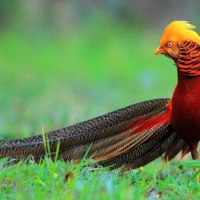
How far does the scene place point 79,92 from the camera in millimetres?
11609

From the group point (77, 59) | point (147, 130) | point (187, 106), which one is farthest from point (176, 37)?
point (77, 59)

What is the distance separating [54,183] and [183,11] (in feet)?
42.9

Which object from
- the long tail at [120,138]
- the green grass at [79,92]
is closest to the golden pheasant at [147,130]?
the long tail at [120,138]

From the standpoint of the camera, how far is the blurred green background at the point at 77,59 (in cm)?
1012

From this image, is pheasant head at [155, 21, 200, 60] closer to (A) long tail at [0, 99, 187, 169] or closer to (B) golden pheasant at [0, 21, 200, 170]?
(B) golden pheasant at [0, 21, 200, 170]

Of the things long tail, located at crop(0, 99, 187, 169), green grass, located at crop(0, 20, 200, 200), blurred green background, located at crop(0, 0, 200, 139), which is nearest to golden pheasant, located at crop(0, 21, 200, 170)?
long tail, located at crop(0, 99, 187, 169)

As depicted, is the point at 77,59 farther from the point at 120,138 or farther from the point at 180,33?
the point at 180,33

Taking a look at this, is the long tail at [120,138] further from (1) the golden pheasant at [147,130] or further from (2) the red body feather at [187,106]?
(2) the red body feather at [187,106]

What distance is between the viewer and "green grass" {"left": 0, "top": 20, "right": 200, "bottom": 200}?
4.79 metres

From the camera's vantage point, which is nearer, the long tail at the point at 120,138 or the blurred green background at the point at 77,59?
the long tail at the point at 120,138

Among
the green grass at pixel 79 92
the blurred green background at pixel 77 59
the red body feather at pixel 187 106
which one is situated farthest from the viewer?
the blurred green background at pixel 77 59

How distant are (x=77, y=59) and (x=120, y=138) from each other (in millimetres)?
8602

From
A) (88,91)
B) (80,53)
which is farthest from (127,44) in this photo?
(88,91)

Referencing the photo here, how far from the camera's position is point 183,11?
17406 mm
